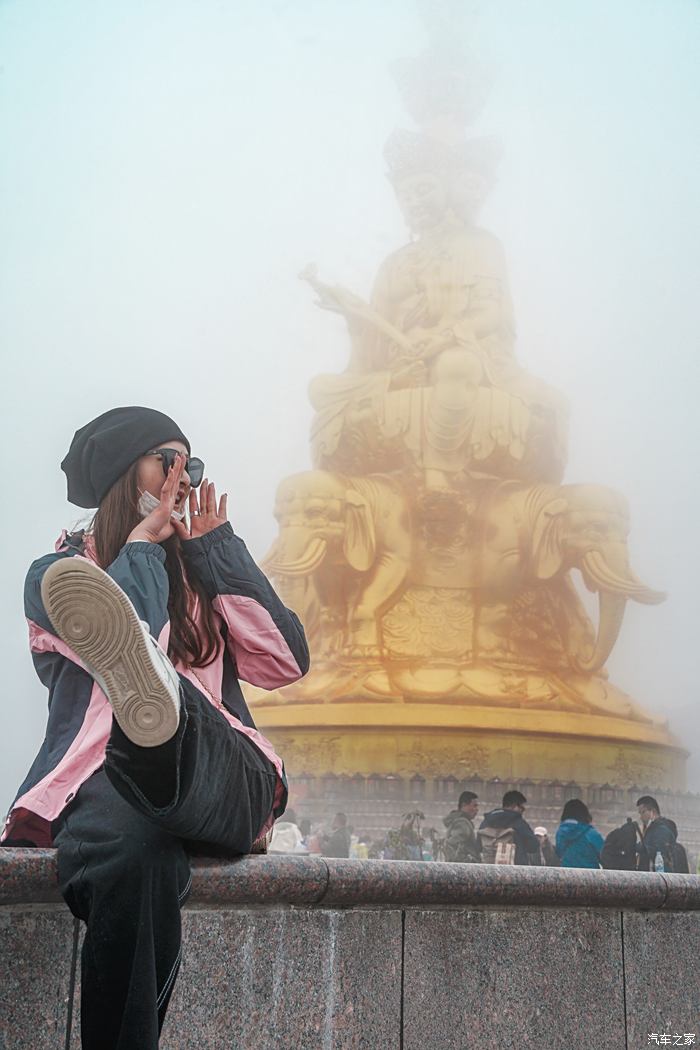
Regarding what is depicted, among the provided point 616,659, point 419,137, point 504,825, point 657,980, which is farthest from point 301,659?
point 419,137

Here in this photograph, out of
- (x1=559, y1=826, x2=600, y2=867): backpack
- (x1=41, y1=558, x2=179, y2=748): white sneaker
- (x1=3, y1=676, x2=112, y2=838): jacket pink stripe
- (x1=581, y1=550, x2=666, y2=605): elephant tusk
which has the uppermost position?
(x1=581, y1=550, x2=666, y2=605): elephant tusk

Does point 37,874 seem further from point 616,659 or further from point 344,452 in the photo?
point 616,659

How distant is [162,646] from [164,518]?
34 centimetres

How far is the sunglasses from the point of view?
2410mm

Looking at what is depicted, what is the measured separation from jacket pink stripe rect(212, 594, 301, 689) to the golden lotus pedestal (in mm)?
11751

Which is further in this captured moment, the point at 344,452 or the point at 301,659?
the point at 344,452

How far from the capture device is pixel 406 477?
15703 millimetres

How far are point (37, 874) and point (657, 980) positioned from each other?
2016 mm

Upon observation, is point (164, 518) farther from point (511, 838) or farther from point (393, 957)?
point (511, 838)

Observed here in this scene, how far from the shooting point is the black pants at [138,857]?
172 centimetres

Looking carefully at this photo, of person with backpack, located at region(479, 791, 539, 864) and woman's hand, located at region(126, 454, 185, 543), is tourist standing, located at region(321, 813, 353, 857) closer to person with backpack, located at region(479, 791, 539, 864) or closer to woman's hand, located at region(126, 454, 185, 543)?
person with backpack, located at region(479, 791, 539, 864)

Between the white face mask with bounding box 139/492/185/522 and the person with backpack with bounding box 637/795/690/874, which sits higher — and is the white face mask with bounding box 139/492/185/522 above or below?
above

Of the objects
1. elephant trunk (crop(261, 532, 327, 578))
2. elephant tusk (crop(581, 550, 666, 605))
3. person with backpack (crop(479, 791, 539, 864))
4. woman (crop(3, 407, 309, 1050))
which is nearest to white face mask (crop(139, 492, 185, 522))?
woman (crop(3, 407, 309, 1050))

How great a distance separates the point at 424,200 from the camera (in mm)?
17031
